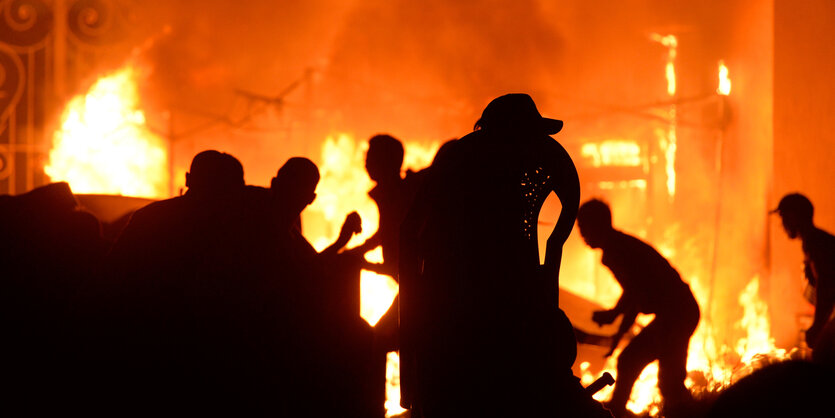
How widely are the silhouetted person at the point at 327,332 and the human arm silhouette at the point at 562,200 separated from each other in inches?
39.4

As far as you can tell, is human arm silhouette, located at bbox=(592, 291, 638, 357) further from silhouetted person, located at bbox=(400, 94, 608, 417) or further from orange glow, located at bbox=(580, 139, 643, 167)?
orange glow, located at bbox=(580, 139, 643, 167)

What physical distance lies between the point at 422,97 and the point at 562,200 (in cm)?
1023

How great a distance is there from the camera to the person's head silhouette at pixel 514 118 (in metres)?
3.35

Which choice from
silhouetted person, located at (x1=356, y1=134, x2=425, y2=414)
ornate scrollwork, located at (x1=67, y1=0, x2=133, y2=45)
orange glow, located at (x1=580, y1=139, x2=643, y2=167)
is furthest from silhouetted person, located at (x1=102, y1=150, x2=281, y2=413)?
orange glow, located at (x1=580, y1=139, x2=643, y2=167)

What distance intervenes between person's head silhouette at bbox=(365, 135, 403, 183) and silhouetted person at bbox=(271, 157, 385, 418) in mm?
790

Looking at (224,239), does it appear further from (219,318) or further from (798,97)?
(798,97)

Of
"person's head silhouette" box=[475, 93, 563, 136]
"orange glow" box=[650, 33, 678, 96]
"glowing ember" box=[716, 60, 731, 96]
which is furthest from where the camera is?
"orange glow" box=[650, 33, 678, 96]

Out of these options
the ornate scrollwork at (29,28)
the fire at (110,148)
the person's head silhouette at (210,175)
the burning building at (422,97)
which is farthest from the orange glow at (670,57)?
the person's head silhouette at (210,175)

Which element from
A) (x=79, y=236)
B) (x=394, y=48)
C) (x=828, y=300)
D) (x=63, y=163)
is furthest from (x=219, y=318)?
(x=394, y=48)

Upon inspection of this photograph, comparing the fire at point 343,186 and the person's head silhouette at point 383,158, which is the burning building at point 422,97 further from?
the person's head silhouette at point 383,158

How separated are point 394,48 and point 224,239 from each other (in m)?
10.9

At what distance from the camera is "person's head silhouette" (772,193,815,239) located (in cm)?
586

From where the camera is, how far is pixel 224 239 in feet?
11.8

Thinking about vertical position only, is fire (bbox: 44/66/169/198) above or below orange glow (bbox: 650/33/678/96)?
below
